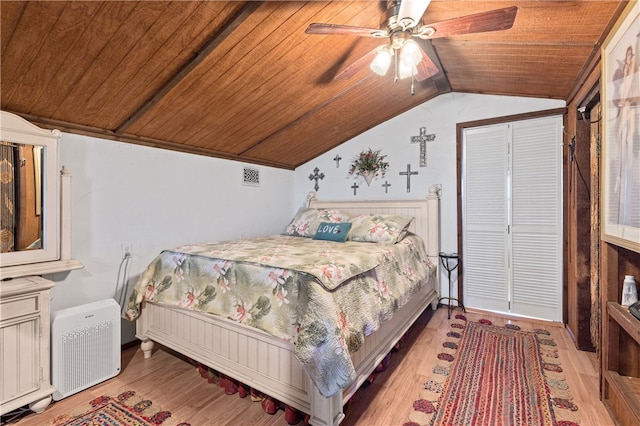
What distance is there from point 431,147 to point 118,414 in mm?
3753

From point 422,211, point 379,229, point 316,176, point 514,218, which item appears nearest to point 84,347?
point 379,229

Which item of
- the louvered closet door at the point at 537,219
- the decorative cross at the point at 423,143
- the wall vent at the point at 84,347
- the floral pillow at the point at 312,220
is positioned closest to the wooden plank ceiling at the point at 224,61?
the louvered closet door at the point at 537,219

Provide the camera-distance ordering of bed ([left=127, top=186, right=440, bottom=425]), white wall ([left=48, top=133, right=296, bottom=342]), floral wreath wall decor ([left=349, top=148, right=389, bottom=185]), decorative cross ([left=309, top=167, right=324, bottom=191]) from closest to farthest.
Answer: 1. bed ([left=127, top=186, right=440, bottom=425])
2. white wall ([left=48, top=133, right=296, bottom=342])
3. floral wreath wall decor ([left=349, top=148, right=389, bottom=185])
4. decorative cross ([left=309, top=167, right=324, bottom=191])

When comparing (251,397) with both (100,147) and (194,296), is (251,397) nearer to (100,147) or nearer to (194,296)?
(194,296)

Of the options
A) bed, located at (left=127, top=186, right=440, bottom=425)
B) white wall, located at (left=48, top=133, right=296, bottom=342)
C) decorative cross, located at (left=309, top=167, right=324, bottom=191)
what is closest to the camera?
bed, located at (left=127, top=186, right=440, bottom=425)

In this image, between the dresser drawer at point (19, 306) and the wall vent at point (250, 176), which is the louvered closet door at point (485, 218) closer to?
the wall vent at point (250, 176)

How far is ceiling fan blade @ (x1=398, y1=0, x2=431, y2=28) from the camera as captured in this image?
4.62ft

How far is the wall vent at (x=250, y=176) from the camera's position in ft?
12.2

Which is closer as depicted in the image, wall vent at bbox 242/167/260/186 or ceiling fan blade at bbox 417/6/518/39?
ceiling fan blade at bbox 417/6/518/39

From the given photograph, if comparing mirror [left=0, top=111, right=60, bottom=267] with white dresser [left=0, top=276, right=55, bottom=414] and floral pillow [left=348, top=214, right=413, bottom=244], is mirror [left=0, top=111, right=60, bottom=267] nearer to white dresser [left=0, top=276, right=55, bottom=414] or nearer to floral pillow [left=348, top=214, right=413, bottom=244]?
white dresser [left=0, top=276, right=55, bottom=414]

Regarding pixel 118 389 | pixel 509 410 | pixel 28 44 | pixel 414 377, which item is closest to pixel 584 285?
pixel 509 410

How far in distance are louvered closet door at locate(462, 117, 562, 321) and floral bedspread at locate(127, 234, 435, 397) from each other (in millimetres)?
1369

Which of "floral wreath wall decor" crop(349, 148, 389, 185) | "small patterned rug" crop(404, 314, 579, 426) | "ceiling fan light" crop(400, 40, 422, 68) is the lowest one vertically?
"small patterned rug" crop(404, 314, 579, 426)

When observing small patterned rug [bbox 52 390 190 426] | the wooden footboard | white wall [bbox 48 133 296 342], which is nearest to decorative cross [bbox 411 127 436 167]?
the wooden footboard
